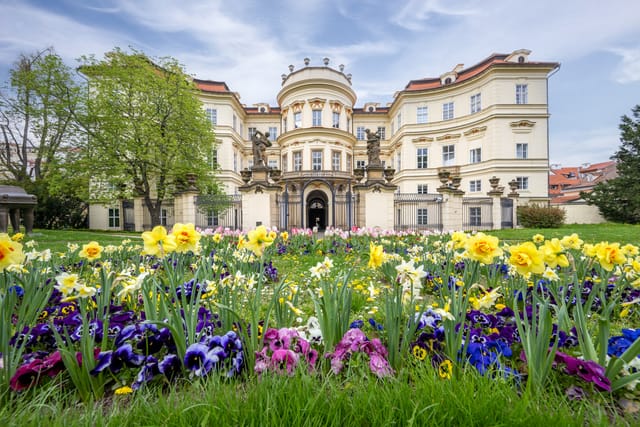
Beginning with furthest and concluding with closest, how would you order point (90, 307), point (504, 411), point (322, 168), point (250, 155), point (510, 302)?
point (250, 155), point (322, 168), point (510, 302), point (90, 307), point (504, 411)

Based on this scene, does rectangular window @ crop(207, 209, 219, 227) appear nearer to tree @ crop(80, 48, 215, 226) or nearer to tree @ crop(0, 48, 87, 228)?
tree @ crop(80, 48, 215, 226)

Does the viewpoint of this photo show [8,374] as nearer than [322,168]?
Yes

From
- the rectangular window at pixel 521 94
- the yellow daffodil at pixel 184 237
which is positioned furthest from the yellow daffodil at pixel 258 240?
the rectangular window at pixel 521 94

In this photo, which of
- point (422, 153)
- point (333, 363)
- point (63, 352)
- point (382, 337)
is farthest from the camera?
point (422, 153)

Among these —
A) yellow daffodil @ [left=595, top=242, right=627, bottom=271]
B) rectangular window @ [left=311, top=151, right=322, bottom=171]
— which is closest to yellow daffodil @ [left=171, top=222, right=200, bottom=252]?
yellow daffodil @ [left=595, top=242, right=627, bottom=271]

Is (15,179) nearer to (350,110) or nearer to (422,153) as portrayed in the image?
(350,110)

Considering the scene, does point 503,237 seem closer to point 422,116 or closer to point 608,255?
point 608,255

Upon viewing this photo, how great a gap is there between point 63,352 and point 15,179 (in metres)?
28.2

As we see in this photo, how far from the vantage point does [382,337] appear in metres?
1.93

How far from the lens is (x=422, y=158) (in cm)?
3100

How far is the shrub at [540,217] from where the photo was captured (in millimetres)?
19062

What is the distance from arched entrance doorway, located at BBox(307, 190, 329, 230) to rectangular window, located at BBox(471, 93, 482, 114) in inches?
715

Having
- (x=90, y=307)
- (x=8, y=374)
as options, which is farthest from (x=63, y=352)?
(x=90, y=307)

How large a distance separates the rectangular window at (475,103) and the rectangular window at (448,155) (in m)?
4.11
